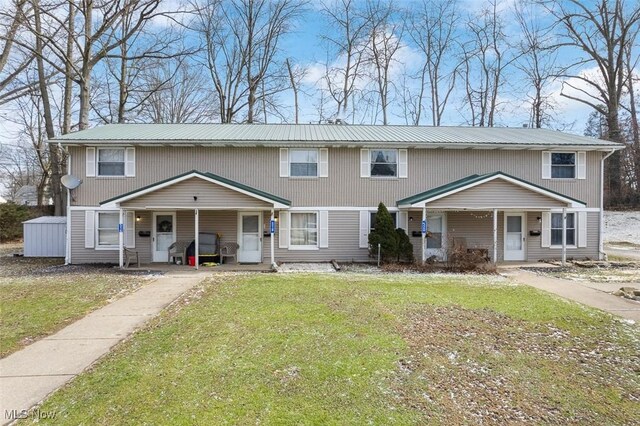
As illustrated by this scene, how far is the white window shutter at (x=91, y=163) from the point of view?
14734 mm

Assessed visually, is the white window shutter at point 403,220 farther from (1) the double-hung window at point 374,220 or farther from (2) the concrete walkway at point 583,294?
(2) the concrete walkway at point 583,294

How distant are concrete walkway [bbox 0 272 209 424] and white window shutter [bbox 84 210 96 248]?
7.60m

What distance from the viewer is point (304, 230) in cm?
1535

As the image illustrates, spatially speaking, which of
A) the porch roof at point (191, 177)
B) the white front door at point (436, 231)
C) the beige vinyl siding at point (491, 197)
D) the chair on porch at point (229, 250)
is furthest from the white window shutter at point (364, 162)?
the chair on porch at point (229, 250)

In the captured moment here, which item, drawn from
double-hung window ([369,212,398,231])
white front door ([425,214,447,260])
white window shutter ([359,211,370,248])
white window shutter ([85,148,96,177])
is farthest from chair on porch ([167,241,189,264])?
white front door ([425,214,447,260])

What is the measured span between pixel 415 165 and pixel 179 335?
12153mm

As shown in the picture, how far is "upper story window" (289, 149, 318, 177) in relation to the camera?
1536 centimetres

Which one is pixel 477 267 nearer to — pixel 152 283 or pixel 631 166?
pixel 152 283

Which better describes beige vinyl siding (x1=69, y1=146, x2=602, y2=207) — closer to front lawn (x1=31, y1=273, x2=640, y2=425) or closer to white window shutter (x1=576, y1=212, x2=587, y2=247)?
white window shutter (x1=576, y1=212, x2=587, y2=247)

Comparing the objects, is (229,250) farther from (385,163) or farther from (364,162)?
(385,163)

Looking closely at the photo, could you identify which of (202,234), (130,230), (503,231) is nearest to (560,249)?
(503,231)

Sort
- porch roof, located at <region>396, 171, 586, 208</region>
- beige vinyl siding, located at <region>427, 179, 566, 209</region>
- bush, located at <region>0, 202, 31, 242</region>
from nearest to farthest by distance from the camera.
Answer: porch roof, located at <region>396, 171, 586, 208</region> < beige vinyl siding, located at <region>427, 179, 566, 209</region> < bush, located at <region>0, 202, 31, 242</region>

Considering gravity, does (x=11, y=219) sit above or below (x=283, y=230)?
above

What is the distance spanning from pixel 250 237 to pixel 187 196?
311 cm
